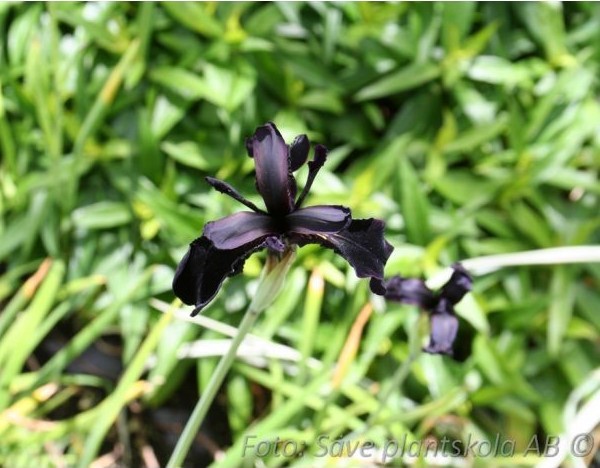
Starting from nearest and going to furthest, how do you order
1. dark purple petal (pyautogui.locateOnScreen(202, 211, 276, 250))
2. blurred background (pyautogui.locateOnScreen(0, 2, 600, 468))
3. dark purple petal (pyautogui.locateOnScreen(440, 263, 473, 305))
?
1. dark purple petal (pyautogui.locateOnScreen(202, 211, 276, 250))
2. dark purple petal (pyautogui.locateOnScreen(440, 263, 473, 305))
3. blurred background (pyautogui.locateOnScreen(0, 2, 600, 468))

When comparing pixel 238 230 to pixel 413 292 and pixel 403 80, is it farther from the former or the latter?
pixel 403 80

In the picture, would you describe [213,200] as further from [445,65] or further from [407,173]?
[445,65]

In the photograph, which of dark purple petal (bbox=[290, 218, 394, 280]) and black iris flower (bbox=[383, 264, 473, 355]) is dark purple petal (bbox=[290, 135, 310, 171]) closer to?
dark purple petal (bbox=[290, 218, 394, 280])

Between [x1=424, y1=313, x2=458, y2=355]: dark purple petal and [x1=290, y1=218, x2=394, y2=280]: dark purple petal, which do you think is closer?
[x1=290, y1=218, x2=394, y2=280]: dark purple petal

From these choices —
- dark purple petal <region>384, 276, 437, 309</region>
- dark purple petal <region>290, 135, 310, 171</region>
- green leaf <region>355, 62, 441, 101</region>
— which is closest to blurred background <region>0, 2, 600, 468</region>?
green leaf <region>355, 62, 441, 101</region>

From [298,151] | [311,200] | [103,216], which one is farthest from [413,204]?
[298,151]

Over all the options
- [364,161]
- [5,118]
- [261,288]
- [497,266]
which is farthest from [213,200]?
[261,288]

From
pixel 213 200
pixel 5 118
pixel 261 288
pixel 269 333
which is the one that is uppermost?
pixel 261 288

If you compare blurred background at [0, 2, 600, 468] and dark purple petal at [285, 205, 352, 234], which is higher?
dark purple petal at [285, 205, 352, 234]

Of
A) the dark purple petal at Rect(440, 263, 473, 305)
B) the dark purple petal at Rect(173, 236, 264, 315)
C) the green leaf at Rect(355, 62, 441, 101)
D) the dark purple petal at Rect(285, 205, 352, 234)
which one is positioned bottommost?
the dark purple petal at Rect(440, 263, 473, 305)
